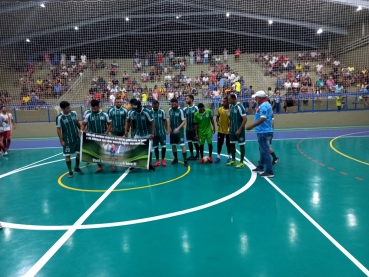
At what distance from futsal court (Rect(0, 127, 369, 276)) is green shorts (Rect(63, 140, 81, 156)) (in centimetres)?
73

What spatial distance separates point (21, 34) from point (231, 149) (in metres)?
17.6

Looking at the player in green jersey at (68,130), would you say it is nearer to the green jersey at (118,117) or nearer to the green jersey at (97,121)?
the green jersey at (97,121)

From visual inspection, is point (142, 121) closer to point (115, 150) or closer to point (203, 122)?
point (115, 150)

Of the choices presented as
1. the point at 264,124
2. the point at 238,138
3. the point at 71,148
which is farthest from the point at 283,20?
the point at 71,148

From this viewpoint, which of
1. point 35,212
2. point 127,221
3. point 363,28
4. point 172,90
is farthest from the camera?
point 363,28

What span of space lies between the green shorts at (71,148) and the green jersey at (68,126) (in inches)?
4.2

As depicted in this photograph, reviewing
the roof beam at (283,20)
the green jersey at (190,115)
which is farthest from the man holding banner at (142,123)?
the roof beam at (283,20)

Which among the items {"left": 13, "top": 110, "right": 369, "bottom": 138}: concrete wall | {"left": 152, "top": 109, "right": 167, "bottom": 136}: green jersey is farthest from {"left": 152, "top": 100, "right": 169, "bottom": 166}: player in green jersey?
{"left": 13, "top": 110, "right": 369, "bottom": 138}: concrete wall

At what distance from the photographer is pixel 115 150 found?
25.7 feet

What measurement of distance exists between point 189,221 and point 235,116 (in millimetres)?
3894

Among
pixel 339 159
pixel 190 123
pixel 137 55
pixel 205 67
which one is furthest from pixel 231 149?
pixel 137 55

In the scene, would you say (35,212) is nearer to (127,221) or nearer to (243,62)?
(127,221)

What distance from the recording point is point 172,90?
16297 mm

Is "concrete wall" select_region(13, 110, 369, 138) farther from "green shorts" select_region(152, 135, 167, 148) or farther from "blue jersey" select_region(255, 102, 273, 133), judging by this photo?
"blue jersey" select_region(255, 102, 273, 133)
